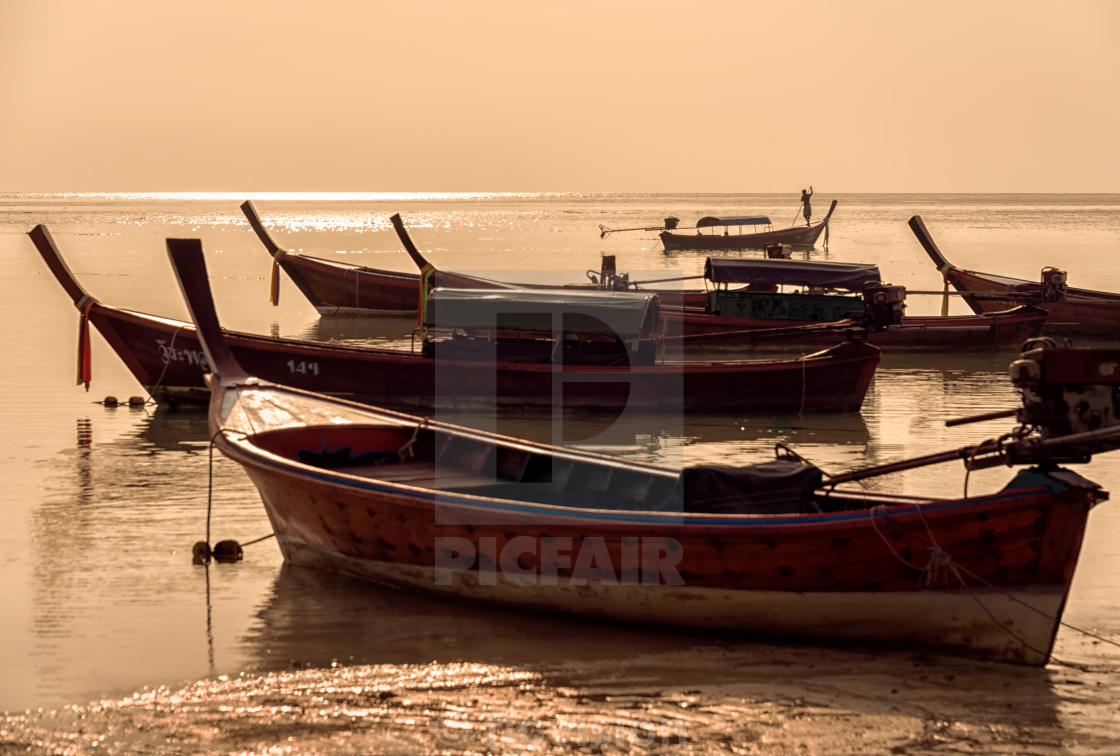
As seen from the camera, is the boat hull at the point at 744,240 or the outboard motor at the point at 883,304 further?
the boat hull at the point at 744,240

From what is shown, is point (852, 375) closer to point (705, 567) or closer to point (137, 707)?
point (705, 567)

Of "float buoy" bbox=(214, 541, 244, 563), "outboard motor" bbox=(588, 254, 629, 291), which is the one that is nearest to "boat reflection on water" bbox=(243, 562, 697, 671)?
"float buoy" bbox=(214, 541, 244, 563)

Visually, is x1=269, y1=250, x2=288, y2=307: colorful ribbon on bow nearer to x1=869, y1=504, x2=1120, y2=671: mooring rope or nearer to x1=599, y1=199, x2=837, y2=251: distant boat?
x1=869, y1=504, x2=1120, y2=671: mooring rope

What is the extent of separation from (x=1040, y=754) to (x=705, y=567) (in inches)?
81.6

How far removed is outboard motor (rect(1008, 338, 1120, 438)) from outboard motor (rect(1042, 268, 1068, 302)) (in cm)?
1473

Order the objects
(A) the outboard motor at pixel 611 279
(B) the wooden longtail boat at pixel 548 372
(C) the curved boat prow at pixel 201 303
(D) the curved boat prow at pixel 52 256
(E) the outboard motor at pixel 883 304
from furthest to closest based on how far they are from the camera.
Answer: (A) the outboard motor at pixel 611 279
(B) the wooden longtail boat at pixel 548 372
(D) the curved boat prow at pixel 52 256
(E) the outboard motor at pixel 883 304
(C) the curved boat prow at pixel 201 303

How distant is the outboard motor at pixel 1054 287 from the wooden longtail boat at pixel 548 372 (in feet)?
22.7

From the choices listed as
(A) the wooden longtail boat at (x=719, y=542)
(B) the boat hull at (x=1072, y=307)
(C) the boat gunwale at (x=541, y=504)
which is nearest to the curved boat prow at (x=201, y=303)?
A: (C) the boat gunwale at (x=541, y=504)

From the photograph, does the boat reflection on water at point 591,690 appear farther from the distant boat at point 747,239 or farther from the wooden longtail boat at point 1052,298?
the distant boat at point 747,239

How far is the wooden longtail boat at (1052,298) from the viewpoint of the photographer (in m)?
20.4

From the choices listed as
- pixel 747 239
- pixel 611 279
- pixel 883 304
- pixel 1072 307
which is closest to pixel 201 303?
pixel 883 304

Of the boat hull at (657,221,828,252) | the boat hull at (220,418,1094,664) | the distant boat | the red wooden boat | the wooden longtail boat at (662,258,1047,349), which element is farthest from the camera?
the boat hull at (657,221,828,252)

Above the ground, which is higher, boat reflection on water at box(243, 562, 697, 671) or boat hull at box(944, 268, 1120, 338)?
boat hull at box(944, 268, 1120, 338)

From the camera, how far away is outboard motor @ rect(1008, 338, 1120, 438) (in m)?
6.57
